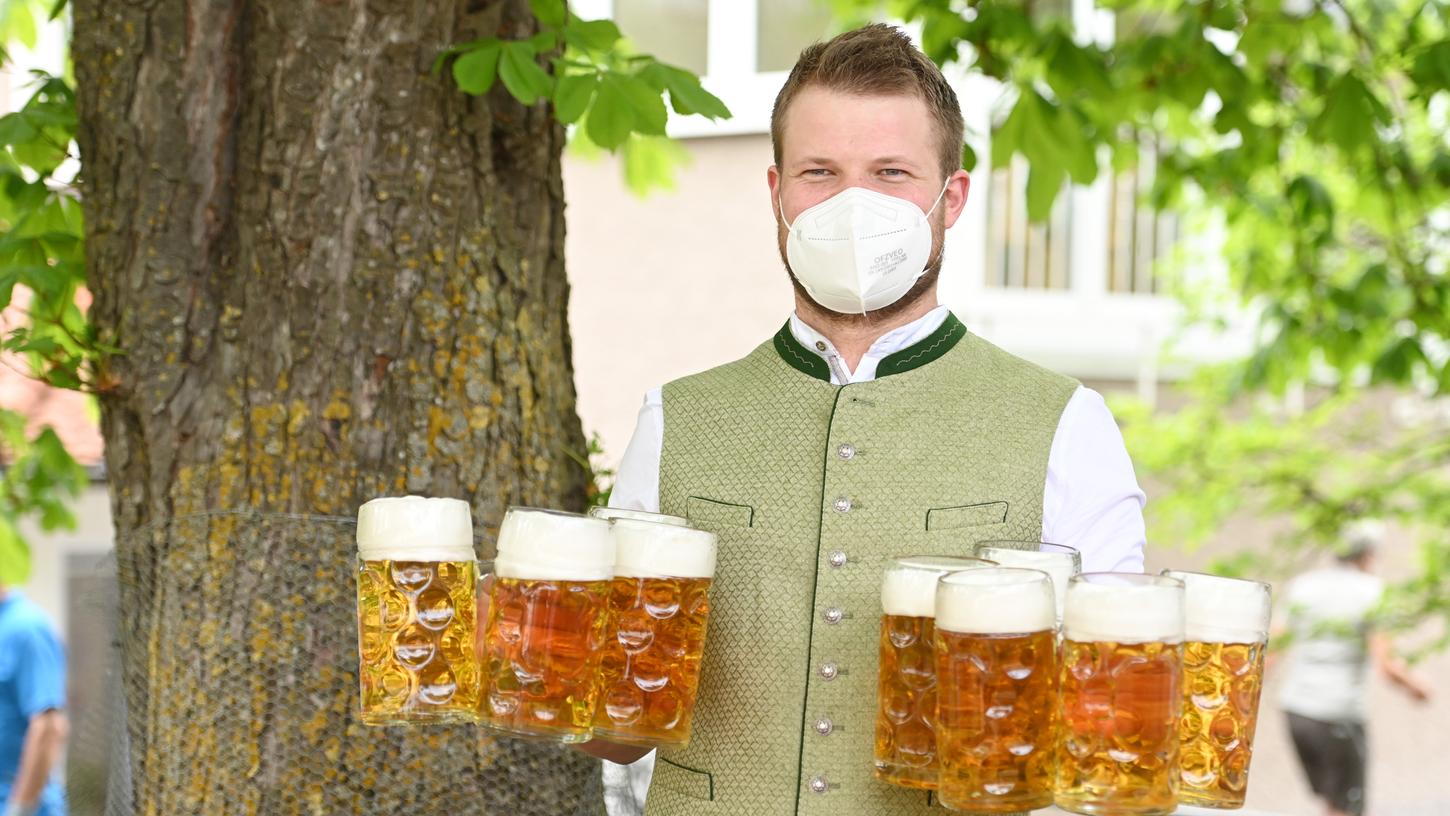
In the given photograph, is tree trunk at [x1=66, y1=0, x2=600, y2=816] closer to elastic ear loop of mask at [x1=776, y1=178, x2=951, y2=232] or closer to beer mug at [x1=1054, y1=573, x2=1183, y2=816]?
elastic ear loop of mask at [x1=776, y1=178, x2=951, y2=232]

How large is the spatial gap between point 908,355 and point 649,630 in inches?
21.4

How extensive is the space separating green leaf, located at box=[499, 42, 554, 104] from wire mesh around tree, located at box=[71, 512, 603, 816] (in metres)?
0.73

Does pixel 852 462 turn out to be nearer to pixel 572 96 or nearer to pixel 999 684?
pixel 999 684

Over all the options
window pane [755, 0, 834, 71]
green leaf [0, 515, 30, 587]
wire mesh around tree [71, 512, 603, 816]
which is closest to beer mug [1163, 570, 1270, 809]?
wire mesh around tree [71, 512, 603, 816]

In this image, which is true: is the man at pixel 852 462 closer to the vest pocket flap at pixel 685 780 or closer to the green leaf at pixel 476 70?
the vest pocket flap at pixel 685 780

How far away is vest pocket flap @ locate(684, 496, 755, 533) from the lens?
2104mm

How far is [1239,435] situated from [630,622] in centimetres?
638

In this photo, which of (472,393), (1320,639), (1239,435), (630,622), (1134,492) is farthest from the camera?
(1239,435)

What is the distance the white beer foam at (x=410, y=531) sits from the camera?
178 centimetres

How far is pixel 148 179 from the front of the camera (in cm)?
264

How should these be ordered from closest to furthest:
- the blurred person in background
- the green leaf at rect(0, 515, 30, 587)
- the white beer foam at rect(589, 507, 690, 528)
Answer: the white beer foam at rect(589, 507, 690, 528), the green leaf at rect(0, 515, 30, 587), the blurred person in background

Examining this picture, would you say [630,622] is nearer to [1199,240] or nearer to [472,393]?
[472,393]

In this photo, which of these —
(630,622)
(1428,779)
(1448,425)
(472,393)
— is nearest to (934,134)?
(630,622)

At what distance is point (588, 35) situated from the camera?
2787 mm
